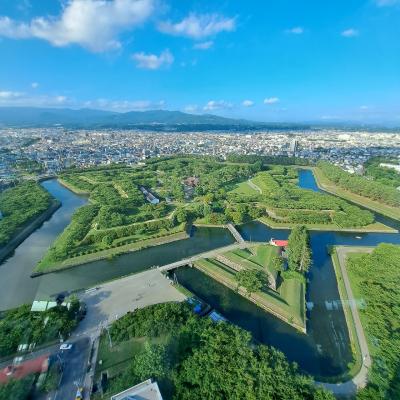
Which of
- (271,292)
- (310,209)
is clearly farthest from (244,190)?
(271,292)

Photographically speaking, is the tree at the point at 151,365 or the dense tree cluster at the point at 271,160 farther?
the dense tree cluster at the point at 271,160

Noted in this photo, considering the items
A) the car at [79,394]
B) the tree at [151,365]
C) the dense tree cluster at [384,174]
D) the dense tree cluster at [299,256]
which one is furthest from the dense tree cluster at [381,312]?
the dense tree cluster at [384,174]

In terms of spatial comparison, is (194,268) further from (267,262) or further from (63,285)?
(63,285)

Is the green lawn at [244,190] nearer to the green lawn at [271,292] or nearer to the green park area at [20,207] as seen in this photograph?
the green lawn at [271,292]

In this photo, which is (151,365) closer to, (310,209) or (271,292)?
(271,292)

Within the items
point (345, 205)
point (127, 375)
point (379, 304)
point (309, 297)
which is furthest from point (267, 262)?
point (345, 205)

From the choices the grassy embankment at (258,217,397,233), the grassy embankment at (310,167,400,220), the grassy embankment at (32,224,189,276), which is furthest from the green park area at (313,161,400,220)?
the grassy embankment at (32,224,189,276)
